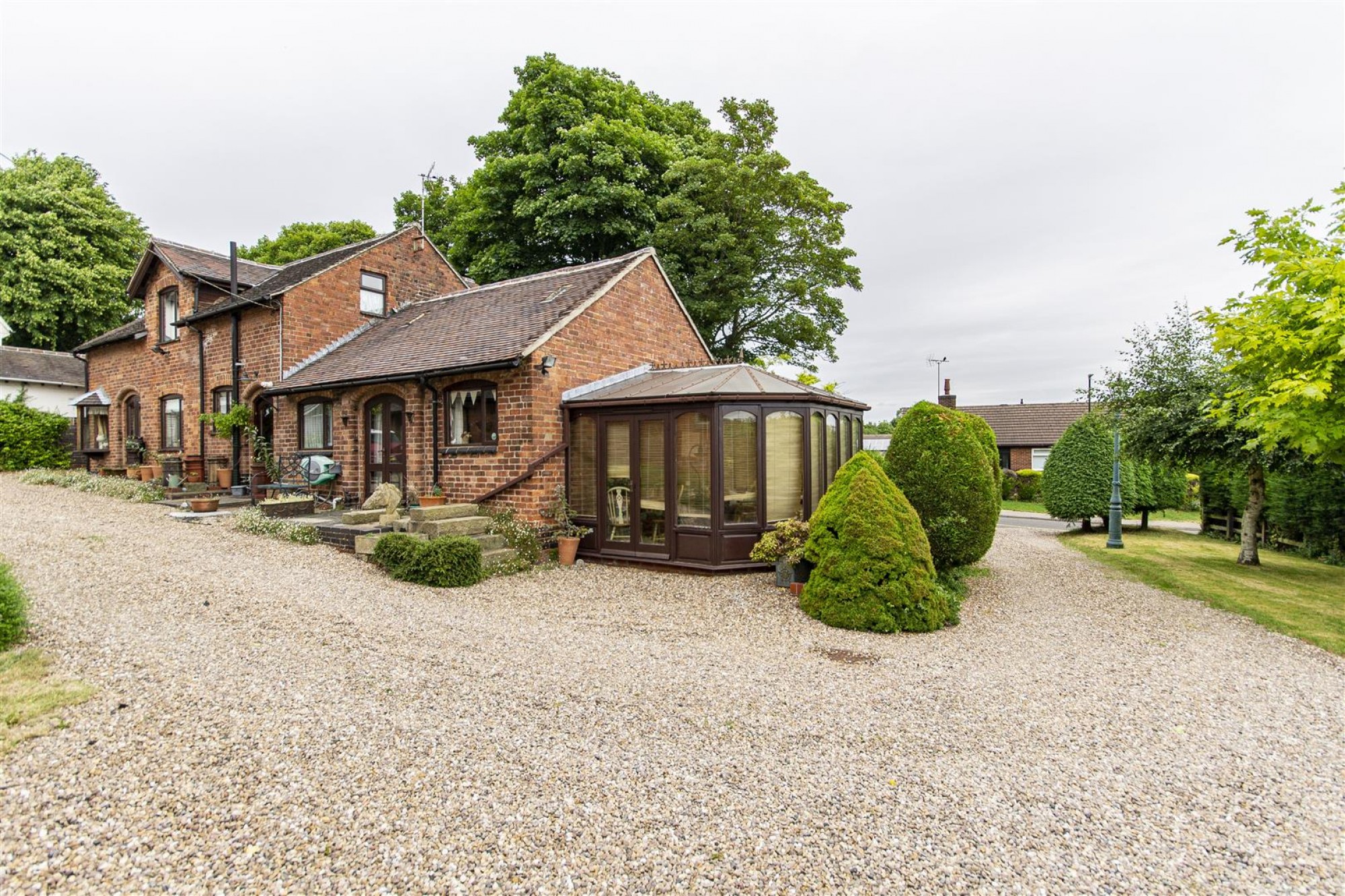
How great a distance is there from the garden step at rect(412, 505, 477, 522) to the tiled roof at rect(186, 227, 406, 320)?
26.3 feet

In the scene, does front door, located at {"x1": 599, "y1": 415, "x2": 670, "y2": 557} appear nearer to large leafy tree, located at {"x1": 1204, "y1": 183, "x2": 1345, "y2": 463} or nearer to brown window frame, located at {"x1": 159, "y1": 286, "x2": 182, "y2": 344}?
large leafy tree, located at {"x1": 1204, "y1": 183, "x2": 1345, "y2": 463}

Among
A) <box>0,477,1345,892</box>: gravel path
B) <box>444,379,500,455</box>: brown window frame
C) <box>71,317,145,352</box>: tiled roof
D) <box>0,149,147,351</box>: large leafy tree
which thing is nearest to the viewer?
<box>0,477,1345,892</box>: gravel path

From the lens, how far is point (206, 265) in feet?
56.6

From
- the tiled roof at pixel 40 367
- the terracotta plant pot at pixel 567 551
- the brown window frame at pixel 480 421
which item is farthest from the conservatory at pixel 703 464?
the tiled roof at pixel 40 367

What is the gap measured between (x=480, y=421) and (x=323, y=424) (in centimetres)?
502

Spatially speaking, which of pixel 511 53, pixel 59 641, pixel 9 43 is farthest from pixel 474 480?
pixel 511 53

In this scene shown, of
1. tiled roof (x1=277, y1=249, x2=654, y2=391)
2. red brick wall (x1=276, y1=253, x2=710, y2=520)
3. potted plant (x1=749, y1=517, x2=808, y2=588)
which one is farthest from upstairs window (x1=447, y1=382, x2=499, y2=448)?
potted plant (x1=749, y1=517, x2=808, y2=588)

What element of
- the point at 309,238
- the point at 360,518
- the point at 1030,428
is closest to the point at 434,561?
the point at 360,518

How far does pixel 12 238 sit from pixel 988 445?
36.0 m

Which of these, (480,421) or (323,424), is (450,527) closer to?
(480,421)

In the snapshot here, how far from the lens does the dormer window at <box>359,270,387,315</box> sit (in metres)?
15.9

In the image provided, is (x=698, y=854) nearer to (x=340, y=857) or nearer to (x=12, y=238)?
(x=340, y=857)

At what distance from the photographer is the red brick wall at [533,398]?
1049 centimetres

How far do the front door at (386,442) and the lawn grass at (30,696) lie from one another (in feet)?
25.4
